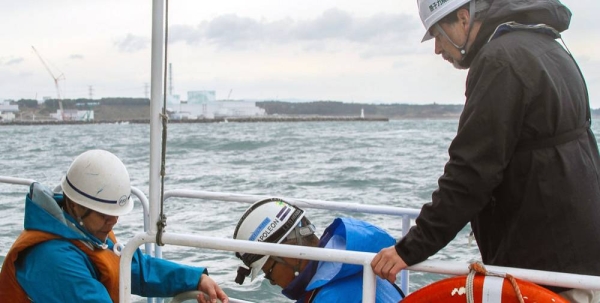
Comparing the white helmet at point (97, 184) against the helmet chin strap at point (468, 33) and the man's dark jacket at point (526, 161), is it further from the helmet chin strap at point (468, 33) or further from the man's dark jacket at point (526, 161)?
the helmet chin strap at point (468, 33)

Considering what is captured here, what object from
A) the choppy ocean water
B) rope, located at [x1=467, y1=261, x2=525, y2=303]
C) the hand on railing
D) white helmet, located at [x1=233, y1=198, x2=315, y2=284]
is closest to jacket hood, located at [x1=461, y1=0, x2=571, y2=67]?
rope, located at [x1=467, y1=261, x2=525, y2=303]

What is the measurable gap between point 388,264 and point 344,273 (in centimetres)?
32

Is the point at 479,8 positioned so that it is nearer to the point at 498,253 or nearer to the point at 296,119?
the point at 498,253

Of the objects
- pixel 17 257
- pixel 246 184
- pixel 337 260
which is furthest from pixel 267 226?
pixel 246 184

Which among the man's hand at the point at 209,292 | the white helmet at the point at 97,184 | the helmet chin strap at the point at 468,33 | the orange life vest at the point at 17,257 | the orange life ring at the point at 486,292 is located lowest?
the man's hand at the point at 209,292

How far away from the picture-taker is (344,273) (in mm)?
2361

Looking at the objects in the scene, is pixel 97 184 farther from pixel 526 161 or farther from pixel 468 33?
pixel 526 161

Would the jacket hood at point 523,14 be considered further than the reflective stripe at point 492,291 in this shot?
Yes

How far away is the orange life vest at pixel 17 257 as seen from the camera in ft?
8.46

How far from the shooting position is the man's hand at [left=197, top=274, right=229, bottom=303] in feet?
9.37

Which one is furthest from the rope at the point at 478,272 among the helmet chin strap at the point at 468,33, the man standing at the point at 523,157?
Result: the helmet chin strap at the point at 468,33

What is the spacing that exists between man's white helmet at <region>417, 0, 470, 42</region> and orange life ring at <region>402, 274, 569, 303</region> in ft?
2.59

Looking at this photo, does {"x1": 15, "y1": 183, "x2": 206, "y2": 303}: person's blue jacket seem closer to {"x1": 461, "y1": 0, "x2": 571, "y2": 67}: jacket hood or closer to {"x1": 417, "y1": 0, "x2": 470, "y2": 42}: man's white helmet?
{"x1": 417, "y1": 0, "x2": 470, "y2": 42}: man's white helmet

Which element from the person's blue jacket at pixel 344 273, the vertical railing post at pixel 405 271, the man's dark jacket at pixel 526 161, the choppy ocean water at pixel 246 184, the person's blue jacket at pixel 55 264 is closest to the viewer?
the man's dark jacket at pixel 526 161
